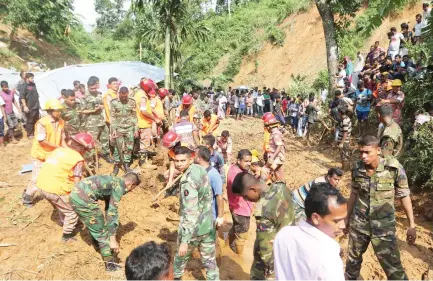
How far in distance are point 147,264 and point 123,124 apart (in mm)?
5161

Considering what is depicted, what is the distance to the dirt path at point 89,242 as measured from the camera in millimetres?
4113

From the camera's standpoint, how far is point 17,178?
23.2ft

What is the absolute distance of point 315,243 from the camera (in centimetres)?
194

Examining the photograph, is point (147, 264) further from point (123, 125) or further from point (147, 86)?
point (147, 86)

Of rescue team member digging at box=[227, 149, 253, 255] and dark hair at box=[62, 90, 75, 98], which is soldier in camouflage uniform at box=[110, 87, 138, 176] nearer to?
dark hair at box=[62, 90, 75, 98]

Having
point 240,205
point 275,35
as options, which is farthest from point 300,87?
point 240,205

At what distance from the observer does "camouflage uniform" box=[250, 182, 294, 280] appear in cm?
297

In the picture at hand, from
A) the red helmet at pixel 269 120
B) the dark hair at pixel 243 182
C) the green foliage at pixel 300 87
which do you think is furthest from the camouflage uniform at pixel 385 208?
the green foliage at pixel 300 87

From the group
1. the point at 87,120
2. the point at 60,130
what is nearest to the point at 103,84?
the point at 87,120

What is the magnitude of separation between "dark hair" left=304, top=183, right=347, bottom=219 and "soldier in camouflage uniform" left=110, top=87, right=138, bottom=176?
5.14m

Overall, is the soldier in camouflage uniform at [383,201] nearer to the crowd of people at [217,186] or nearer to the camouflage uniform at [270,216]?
the crowd of people at [217,186]

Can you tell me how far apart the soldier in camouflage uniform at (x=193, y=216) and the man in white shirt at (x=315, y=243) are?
51.5 inches

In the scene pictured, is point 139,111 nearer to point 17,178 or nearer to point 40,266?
point 17,178

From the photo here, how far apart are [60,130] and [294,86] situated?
54.0 ft
